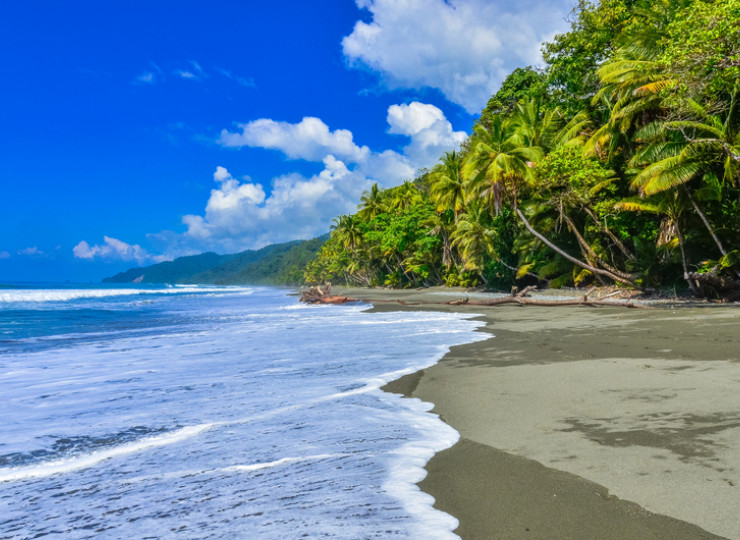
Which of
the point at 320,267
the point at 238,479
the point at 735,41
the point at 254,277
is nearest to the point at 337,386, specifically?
the point at 238,479

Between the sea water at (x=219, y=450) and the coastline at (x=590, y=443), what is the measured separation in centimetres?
28

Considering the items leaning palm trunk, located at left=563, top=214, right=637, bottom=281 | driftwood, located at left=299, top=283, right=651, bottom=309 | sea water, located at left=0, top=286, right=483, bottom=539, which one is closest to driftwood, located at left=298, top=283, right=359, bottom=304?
driftwood, located at left=299, top=283, right=651, bottom=309

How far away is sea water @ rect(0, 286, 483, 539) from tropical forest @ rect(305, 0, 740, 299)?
9947 millimetres

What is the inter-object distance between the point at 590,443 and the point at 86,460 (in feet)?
10.5

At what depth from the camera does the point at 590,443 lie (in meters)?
2.77

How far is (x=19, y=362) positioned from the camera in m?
7.38

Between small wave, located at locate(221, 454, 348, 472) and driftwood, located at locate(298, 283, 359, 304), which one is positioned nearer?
small wave, located at locate(221, 454, 348, 472)

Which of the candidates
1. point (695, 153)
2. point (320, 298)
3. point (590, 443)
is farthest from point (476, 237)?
point (590, 443)

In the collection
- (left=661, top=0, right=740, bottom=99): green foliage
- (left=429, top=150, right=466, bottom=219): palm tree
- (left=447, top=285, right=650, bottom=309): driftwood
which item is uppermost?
(left=429, top=150, right=466, bottom=219): palm tree

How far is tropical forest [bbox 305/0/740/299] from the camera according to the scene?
11.4 m

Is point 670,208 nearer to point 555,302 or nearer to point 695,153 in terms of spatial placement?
point 695,153

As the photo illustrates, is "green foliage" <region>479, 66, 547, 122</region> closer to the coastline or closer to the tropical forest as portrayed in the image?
the tropical forest

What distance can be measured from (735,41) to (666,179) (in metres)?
3.65

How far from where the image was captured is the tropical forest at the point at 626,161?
1138 cm
